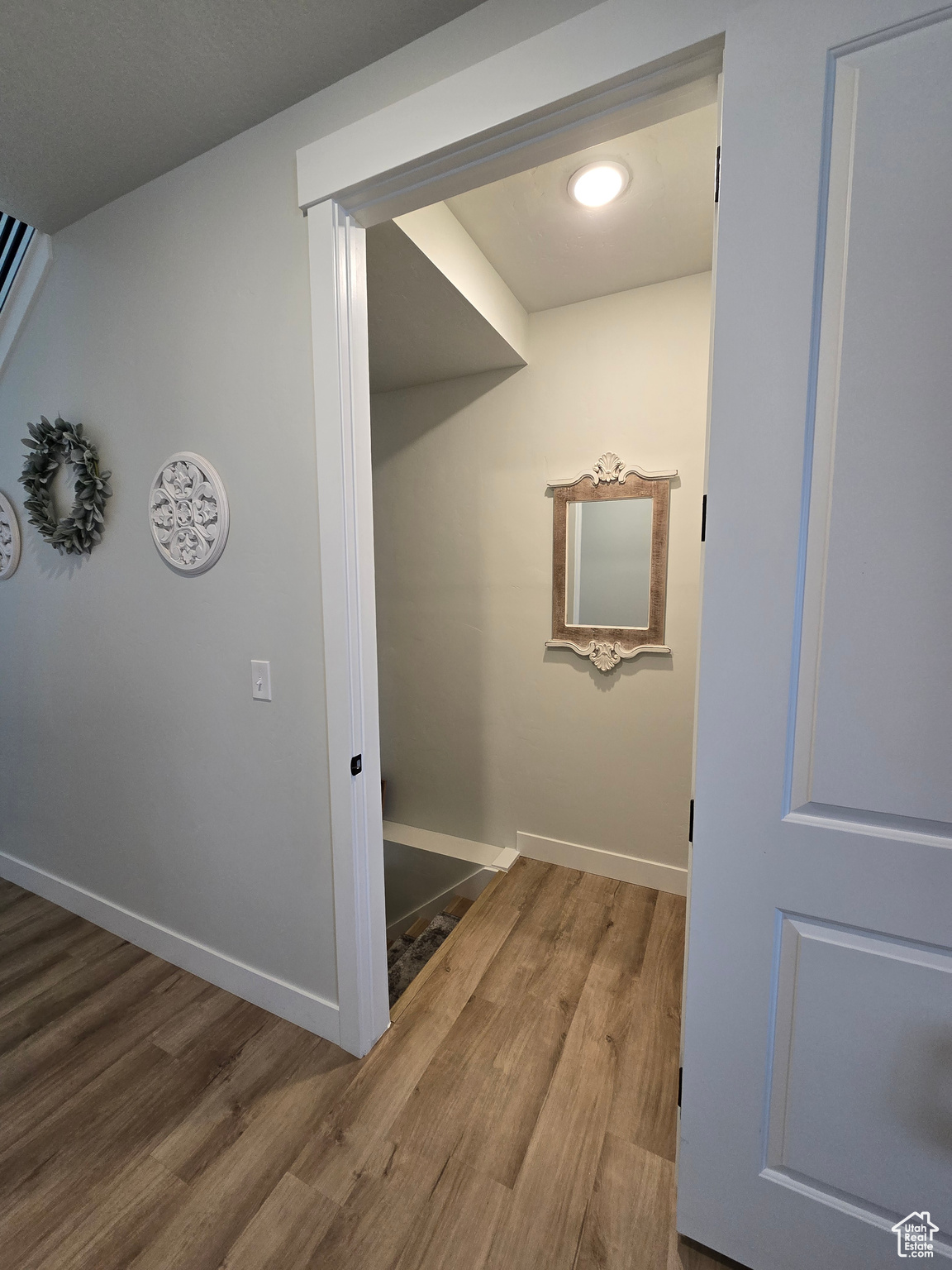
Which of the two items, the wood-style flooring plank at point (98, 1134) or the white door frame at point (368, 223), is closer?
the white door frame at point (368, 223)

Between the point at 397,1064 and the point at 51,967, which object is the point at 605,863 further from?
the point at 51,967

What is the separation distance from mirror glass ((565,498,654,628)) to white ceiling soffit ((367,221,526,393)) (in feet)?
2.50

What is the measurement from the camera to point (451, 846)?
8.82ft

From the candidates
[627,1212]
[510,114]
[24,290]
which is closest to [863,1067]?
[627,1212]

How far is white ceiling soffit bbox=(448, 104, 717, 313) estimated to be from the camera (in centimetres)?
139

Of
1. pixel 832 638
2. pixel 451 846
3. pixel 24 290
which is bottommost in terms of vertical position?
pixel 451 846

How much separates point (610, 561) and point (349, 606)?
1297mm

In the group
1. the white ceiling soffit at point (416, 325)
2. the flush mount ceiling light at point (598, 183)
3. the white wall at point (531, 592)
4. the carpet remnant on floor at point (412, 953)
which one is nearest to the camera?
the flush mount ceiling light at point (598, 183)

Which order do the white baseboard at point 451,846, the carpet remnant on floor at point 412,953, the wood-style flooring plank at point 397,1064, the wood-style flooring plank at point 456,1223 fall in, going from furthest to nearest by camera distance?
the white baseboard at point 451,846, the carpet remnant on floor at point 412,953, the wood-style flooring plank at point 397,1064, the wood-style flooring plank at point 456,1223

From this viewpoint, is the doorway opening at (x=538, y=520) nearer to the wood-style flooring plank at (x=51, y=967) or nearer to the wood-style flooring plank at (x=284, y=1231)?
the wood-style flooring plank at (x=284, y=1231)

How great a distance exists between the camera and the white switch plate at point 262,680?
57.7 inches

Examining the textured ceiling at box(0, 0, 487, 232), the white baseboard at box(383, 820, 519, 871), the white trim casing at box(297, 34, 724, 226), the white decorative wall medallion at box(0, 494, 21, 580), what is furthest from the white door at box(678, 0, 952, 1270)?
the white decorative wall medallion at box(0, 494, 21, 580)

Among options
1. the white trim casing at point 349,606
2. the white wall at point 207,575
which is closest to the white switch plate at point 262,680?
the white wall at point 207,575

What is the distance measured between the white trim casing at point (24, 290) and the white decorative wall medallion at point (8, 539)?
0.51 meters
